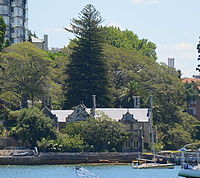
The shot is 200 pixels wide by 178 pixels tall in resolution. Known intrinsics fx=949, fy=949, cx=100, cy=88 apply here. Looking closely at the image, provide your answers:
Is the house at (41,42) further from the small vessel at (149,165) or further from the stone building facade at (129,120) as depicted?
the small vessel at (149,165)

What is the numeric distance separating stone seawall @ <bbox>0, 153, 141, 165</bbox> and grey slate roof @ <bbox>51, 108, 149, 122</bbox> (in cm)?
751

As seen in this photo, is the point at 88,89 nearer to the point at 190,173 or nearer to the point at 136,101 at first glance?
the point at 136,101

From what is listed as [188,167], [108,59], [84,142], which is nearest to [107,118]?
[84,142]

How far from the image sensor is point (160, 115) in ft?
387

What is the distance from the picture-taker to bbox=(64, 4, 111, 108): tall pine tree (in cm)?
11719

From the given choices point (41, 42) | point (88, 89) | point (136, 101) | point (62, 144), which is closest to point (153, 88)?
point (136, 101)

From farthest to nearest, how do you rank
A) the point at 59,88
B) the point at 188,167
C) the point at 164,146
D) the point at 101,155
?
the point at 59,88 < the point at 164,146 < the point at 101,155 < the point at 188,167

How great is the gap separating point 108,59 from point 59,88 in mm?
9427

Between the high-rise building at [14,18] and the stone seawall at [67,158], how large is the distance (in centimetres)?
→ 4978

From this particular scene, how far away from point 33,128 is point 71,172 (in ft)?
51.4

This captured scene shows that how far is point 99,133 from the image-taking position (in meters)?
105

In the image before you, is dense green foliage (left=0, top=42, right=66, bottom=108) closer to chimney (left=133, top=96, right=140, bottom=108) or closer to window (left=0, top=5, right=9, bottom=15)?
chimney (left=133, top=96, right=140, bottom=108)

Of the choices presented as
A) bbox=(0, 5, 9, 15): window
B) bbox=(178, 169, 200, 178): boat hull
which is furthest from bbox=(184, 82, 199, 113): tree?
bbox=(178, 169, 200, 178): boat hull

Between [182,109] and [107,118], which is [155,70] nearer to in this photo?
[182,109]
